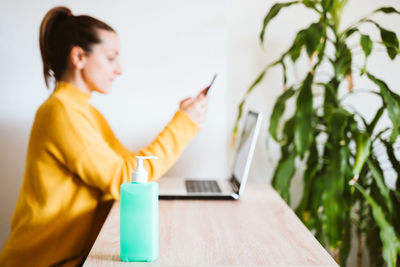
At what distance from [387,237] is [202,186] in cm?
62

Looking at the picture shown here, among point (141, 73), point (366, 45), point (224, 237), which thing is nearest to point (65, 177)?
point (224, 237)

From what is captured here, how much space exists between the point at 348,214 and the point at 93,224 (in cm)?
90

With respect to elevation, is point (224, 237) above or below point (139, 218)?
below

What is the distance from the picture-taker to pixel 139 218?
2.31 feet

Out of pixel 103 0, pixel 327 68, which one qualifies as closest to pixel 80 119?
pixel 103 0

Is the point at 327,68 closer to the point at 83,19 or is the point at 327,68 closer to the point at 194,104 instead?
the point at 194,104

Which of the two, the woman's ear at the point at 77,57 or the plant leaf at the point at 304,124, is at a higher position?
the woman's ear at the point at 77,57

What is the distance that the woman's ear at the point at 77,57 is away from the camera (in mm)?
1256

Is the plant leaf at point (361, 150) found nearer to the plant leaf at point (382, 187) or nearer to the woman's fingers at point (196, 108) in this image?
the plant leaf at point (382, 187)

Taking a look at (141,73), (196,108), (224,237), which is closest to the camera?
(224,237)

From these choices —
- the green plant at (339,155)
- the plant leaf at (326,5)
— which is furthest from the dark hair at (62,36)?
the plant leaf at (326,5)

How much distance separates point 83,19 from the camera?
1.28 m

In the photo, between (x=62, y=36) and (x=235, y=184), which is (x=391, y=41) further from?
(x=62, y=36)

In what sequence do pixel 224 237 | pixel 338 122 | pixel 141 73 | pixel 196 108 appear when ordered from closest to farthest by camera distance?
pixel 224 237
pixel 196 108
pixel 338 122
pixel 141 73
